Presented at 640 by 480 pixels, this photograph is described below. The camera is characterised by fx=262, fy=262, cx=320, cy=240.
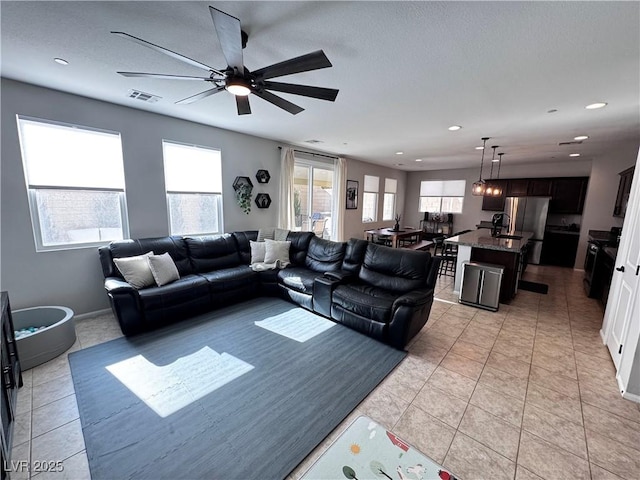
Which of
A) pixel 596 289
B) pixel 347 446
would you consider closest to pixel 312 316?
pixel 347 446

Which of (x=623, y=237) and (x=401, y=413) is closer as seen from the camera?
(x=401, y=413)

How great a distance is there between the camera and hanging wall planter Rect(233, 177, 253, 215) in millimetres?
4750

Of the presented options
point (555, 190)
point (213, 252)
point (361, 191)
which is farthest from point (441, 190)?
point (213, 252)

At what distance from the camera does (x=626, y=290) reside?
8.35 feet

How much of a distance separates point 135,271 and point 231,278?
114cm

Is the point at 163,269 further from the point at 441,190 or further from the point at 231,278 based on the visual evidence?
the point at 441,190

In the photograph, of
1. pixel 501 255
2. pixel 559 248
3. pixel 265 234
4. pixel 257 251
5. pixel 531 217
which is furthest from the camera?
pixel 531 217

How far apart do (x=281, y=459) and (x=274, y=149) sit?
495 centimetres

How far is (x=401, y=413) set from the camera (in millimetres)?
1963

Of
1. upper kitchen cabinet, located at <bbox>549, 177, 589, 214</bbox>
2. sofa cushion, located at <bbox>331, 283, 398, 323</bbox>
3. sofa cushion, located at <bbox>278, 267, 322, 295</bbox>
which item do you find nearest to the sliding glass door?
sofa cushion, located at <bbox>278, 267, 322, 295</bbox>

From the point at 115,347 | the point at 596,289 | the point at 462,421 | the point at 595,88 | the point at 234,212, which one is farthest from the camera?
the point at 234,212

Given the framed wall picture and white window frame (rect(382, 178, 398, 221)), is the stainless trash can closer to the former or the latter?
the framed wall picture

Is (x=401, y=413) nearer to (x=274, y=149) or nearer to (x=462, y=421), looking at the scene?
(x=462, y=421)

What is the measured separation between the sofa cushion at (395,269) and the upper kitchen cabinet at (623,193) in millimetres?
4296
